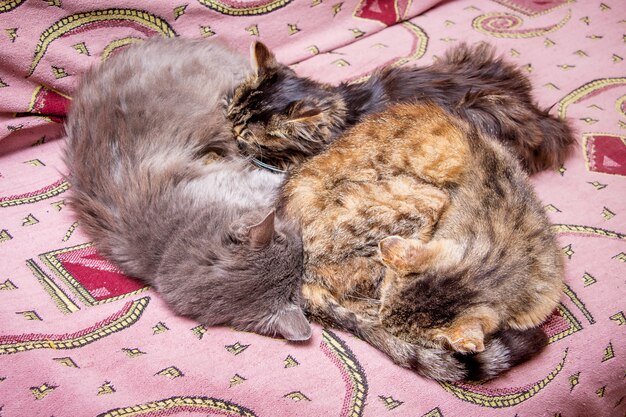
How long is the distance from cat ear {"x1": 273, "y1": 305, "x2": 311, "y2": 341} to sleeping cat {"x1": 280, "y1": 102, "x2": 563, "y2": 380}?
0.10 metres

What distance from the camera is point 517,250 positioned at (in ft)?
5.67

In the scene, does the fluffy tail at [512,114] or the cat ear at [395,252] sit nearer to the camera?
the cat ear at [395,252]

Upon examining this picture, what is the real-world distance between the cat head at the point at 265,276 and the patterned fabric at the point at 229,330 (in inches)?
2.6

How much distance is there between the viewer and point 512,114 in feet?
6.99

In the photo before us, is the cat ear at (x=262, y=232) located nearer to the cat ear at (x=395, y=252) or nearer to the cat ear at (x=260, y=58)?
the cat ear at (x=395, y=252)

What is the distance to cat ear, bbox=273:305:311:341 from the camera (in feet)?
5.32

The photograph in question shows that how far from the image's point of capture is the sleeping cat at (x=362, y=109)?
2111mm

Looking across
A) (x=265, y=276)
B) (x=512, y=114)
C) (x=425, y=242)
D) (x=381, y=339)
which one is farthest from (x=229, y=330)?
(x=512, y=114)

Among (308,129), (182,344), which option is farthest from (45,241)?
(308,129)

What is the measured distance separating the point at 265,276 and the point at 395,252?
420mm

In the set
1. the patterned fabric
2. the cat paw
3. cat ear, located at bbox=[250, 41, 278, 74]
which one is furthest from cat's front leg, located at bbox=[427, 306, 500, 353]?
cat ear, located at bbox=[250, 41, 278, 74]

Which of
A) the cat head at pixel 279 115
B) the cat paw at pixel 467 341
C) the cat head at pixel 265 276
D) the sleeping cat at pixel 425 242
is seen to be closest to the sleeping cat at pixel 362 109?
the cat head at pixel 279 115

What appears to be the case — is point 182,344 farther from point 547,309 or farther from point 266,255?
point 547,309

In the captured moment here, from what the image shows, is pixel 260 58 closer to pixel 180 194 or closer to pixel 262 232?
pixel 180 194
